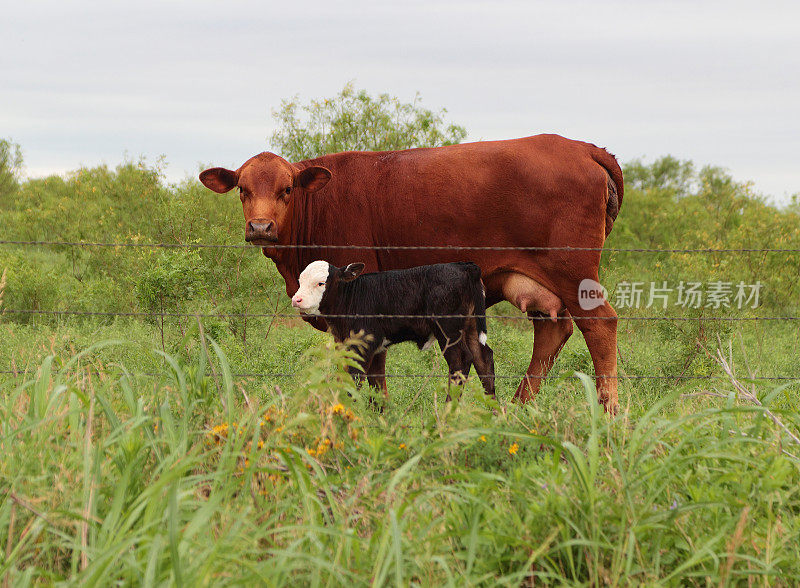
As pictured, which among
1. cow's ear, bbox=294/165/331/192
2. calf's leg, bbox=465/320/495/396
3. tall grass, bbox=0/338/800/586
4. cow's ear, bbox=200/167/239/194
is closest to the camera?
tall grass, bbox=0/338/800/586

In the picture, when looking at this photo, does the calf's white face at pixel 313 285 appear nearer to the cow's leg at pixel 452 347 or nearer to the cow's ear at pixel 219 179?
the cow's leg at pixel 452 347

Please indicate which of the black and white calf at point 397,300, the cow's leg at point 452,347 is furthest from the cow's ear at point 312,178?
the cow's leg at point 452,347

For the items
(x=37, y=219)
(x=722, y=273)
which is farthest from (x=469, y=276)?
(x=37, y=219)

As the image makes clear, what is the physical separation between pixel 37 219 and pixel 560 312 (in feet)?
55.3

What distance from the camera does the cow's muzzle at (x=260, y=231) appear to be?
5184 millimetres

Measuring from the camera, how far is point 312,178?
5.63 m

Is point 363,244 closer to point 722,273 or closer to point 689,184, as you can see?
point 722,273

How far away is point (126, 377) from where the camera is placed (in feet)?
11.5

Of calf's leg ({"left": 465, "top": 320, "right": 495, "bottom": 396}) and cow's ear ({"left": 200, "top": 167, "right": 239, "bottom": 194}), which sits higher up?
cow's ear ({"left": 200, "top": 167, "right": 239, "bottom": 194})

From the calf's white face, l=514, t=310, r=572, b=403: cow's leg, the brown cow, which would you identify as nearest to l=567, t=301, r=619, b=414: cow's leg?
the brown cow

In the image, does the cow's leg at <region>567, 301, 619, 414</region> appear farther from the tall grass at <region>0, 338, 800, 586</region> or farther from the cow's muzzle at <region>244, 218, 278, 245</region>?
the cow's muzzle at <region>244, 218, 278, 245</region>

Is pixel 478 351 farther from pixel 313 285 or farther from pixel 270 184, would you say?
pixel 270 184

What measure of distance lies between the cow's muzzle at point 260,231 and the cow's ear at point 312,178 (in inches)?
20.7

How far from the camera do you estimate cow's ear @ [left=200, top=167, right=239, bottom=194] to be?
18.7ft
